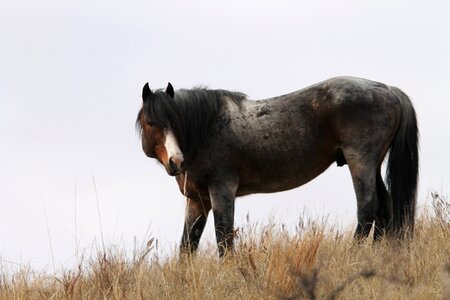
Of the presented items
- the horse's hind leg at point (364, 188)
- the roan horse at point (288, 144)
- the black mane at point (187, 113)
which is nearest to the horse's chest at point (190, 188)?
the roan horse at point (288, 144)

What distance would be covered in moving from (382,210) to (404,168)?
56 centimetres

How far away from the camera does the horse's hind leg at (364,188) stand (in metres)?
7.53

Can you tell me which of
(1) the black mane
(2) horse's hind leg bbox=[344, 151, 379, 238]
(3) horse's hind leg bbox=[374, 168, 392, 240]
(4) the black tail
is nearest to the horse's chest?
(1) the black mane

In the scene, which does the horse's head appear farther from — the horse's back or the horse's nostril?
the horse's back

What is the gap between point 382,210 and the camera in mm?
7953

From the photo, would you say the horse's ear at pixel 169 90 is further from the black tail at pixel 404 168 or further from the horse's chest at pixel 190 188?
the black tail at pixel 404 168

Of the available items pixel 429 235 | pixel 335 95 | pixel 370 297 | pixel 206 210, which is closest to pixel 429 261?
pixel 370 297

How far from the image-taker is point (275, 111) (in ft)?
25.7

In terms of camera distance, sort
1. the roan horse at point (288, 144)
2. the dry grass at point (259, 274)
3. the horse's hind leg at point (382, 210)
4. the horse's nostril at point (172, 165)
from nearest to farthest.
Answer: the dry grass at point (259, 274) → the horse's nostril at point (172, 165) → the roan horse at point (288, 144) → the horse's hind leg at point (382, 210)

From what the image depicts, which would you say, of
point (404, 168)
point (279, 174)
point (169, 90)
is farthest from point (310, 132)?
point (169, 90)

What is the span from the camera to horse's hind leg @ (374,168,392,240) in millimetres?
7816

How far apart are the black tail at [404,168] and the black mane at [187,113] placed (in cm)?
203

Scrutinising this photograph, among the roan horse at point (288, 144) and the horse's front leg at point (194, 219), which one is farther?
the horse's front leg at point (194, 219)

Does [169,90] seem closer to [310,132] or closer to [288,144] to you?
[288,144]
